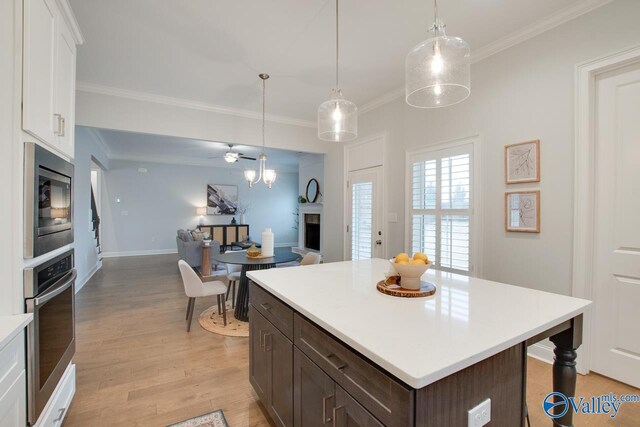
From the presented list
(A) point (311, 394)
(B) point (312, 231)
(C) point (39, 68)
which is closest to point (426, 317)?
(A) point (311, 394)

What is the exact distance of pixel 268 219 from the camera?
9992 mm

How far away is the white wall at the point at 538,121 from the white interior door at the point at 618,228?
18cm

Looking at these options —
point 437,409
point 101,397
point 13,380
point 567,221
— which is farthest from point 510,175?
point 101,397

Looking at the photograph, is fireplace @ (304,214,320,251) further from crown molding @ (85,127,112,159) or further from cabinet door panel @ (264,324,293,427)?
cabinet door panel @ (264,324,293,427)

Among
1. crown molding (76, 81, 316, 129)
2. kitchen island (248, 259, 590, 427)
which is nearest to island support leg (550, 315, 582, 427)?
kitchen island (248, 259, 590, 427)

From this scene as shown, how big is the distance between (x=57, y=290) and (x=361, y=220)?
3.53 meters

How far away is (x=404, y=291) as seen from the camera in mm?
1427

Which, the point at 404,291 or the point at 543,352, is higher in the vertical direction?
the point at 404,291

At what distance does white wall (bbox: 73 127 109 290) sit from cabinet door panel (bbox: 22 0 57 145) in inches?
126

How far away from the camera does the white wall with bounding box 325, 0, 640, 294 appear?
2.19 m

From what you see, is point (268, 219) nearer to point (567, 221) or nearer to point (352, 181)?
point (352, 181)

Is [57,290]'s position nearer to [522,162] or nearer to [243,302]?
[243,302]

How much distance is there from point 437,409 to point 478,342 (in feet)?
0.80

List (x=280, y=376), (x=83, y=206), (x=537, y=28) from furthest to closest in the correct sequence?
(x=83, y=206), (x=537, y=28), (x=280, y=376)
